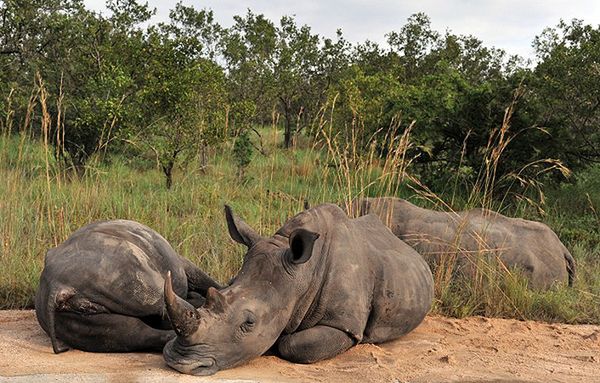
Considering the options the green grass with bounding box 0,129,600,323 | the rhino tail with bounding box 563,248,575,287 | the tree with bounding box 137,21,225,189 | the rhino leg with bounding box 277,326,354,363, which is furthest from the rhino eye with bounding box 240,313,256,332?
the tree with bounding box 137,21,225,189

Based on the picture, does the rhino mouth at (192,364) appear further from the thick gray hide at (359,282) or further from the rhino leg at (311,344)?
the thick gray hide at (359,282)

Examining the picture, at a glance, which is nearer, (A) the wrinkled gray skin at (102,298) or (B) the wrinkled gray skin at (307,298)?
(B) the wrinkled gray skin at (307,298)

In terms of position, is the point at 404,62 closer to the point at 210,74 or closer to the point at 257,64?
the point at 257,64

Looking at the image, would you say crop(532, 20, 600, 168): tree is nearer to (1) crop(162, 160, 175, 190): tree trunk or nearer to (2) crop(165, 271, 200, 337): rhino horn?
(1) crop(162, 160, 175, 190): tree trunk

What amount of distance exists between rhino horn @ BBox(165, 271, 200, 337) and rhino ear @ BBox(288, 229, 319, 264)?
2.32ft

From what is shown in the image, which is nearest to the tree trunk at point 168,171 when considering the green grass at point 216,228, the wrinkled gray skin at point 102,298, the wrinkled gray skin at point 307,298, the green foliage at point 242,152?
the green grass at point 216,228

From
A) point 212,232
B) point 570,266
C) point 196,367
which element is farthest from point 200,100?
point 196,367

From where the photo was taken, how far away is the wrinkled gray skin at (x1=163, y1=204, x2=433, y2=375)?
12.4 ft

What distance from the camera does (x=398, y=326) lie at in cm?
488

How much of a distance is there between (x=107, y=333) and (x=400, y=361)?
184 cm

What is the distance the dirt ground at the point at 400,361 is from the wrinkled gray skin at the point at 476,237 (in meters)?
1.09

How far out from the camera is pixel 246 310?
3924 mm

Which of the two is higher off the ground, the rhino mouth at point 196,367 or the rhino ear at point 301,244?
the rhino ear at point 301,244

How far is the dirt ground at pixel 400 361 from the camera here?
3.78 metres
